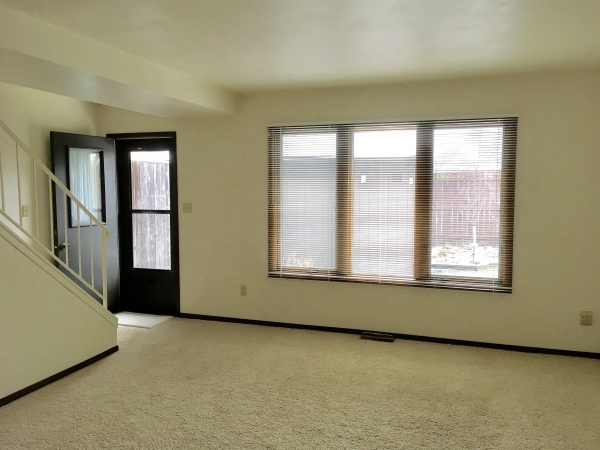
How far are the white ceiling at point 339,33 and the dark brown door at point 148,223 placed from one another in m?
1.68

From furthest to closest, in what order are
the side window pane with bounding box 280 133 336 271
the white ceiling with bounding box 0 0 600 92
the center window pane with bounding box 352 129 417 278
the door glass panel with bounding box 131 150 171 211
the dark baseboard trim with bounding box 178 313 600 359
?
the door glass panel with bounding box 131 150 171 211 < the side window pane with bounding box 280 133 336 271 < the center window pane with bounding box 352 129 417 278 < the dark baseboard trim with bounding box 178 313 600 359 < the white ceiling with bounding box 0 0 600 92

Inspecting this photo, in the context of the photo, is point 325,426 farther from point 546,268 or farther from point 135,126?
point 135,126

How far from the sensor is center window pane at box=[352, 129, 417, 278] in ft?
13.9

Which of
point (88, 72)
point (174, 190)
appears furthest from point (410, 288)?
point (88, 72)

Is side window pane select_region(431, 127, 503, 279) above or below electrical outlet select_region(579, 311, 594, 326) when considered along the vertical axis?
above

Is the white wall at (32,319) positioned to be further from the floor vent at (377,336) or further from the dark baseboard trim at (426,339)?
the floor vent at (377,336)

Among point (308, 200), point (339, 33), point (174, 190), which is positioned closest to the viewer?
point (339, 33)

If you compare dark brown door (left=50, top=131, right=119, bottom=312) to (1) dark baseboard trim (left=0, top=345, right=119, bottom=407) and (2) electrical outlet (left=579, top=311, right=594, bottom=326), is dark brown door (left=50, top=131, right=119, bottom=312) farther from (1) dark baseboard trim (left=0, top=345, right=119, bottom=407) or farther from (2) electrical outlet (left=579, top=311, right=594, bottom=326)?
(2) electrical outlet (left=579, top=311, right=594, bottom=326)

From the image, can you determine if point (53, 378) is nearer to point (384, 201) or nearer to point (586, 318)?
point (384, 201)

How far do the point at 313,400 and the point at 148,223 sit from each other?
3092mm

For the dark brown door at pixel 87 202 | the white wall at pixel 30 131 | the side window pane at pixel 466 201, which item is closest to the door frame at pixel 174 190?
the dark brown door at pixel 87 202

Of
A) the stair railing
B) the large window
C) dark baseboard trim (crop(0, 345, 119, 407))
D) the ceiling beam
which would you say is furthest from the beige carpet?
the ceiling beam

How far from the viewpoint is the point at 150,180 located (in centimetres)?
522

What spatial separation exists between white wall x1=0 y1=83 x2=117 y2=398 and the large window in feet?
6.10
